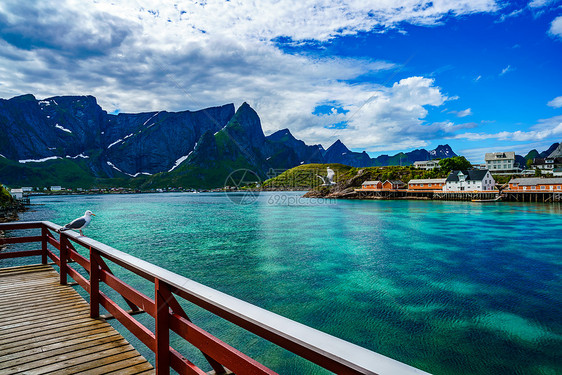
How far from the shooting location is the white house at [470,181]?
99000mm

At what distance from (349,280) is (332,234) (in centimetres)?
1699

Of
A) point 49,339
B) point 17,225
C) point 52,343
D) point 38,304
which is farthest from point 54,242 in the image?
point 52,343

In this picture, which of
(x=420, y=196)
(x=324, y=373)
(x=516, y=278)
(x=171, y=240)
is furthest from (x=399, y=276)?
(x=420, y=196)

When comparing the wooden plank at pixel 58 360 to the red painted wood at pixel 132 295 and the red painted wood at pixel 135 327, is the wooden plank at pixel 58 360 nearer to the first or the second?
the red painted wood at pixel 135 327

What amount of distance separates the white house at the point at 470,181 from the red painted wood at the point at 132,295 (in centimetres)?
11443

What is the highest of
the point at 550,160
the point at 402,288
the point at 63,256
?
the point at 550,160

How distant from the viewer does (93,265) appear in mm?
6258

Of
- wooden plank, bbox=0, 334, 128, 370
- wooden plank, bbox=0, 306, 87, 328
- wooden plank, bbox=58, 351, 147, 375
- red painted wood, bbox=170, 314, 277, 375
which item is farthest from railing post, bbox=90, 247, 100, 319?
red painted wood, bbox=170, 314, 277, 375

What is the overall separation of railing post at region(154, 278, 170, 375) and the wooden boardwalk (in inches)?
28.3

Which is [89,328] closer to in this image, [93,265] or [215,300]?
[93,265]

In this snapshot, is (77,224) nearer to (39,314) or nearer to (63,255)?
(63,255)

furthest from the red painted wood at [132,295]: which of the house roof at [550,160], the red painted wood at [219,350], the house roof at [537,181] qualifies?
the house roof at [550,160]

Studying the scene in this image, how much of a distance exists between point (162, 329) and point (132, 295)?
1139mm

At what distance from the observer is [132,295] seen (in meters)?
4.64
